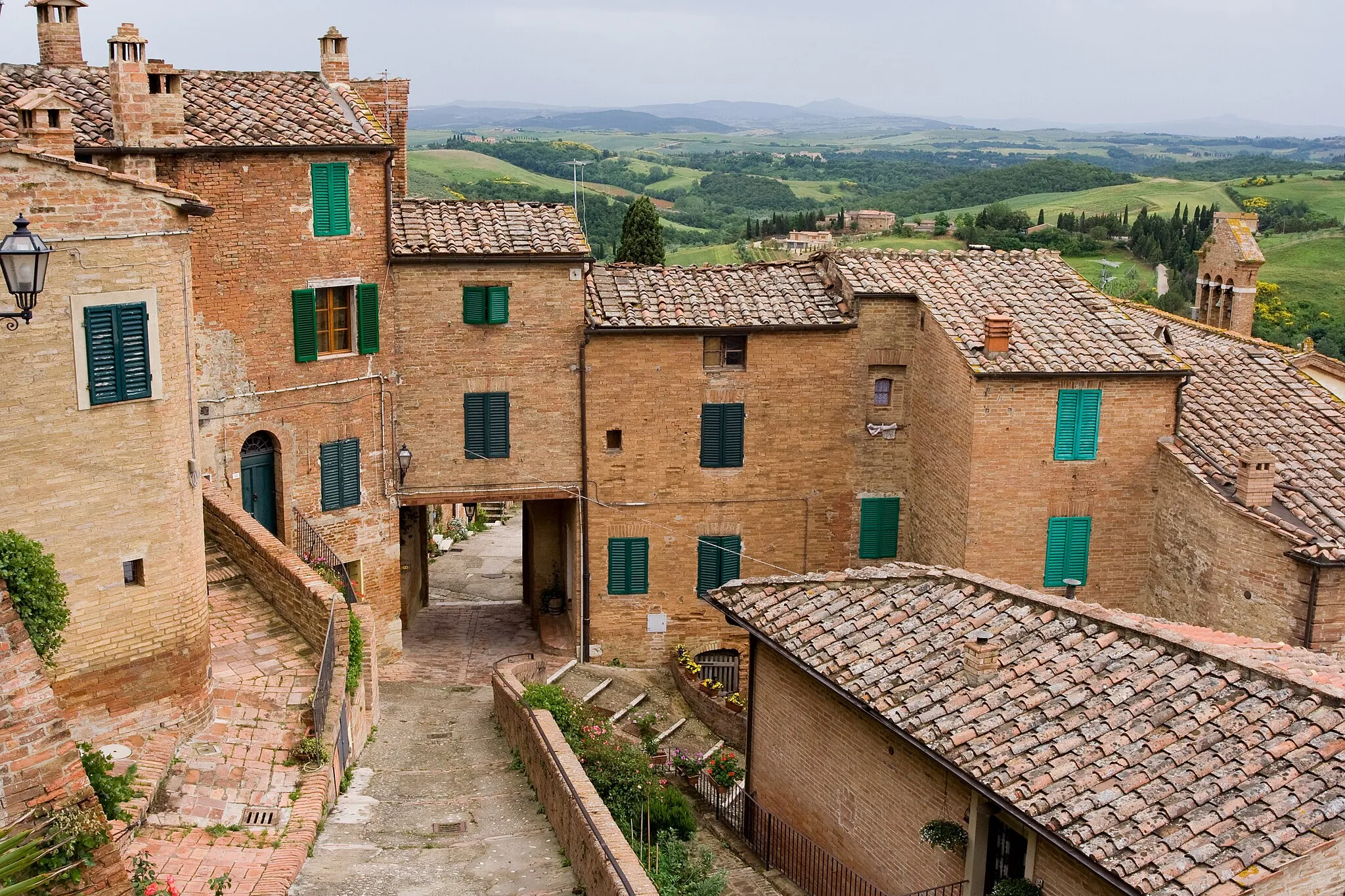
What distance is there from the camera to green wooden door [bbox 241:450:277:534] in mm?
22875

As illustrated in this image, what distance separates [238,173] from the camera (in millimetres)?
21562

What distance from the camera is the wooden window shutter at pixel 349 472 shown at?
23875mm

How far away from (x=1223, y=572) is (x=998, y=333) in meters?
5.33

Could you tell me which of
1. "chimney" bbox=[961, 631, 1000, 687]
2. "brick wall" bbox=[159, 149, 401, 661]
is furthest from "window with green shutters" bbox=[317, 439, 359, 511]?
"chimney" bbox=[961, 631, 1000, 687]

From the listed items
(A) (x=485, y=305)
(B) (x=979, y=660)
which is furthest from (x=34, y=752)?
(A) (x=485, y=305)

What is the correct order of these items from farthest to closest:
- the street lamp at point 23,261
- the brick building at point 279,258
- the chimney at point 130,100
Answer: the brick building at point 279,258, the chimney at point 130,100, the street lamp at point 23,261

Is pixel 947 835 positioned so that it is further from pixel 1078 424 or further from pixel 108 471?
pixel 1078 424

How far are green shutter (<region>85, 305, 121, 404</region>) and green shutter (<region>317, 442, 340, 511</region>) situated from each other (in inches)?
355

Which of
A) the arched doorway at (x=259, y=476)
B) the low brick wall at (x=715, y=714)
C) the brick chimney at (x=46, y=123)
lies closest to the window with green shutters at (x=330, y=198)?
the arched doorway at (x=259, y=476)

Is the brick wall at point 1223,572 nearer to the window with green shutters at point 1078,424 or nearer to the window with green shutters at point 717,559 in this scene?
the window with green shutters at point 1078,424

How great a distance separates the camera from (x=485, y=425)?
81.7 ft

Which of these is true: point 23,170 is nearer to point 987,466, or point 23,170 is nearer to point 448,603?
point 987,466

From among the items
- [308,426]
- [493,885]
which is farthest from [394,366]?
[493,885]

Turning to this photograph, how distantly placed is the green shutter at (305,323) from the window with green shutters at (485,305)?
2793 mm
